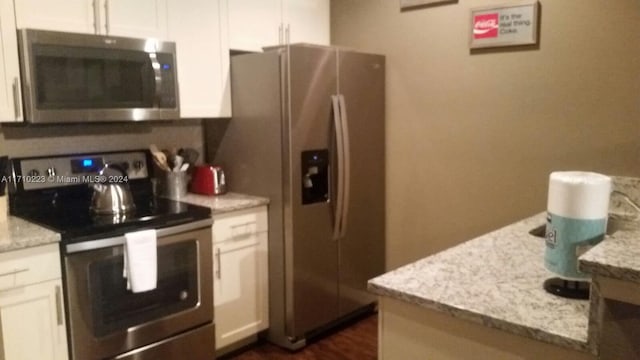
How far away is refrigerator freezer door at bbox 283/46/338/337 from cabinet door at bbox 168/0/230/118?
444mm

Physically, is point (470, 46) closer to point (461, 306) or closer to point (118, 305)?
point (461, 306)

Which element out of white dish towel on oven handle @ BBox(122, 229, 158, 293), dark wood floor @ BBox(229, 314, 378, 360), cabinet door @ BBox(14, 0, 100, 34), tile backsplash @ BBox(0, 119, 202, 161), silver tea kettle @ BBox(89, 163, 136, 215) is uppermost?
cabinet door @ BBox(14, 0, 100, 34)

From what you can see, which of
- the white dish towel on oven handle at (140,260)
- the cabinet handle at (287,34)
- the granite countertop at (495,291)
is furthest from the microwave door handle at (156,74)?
the granite countertop at (495,291)

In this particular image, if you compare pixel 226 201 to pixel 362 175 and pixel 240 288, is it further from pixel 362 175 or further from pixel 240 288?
pixel 362 175

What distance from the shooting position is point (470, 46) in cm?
295

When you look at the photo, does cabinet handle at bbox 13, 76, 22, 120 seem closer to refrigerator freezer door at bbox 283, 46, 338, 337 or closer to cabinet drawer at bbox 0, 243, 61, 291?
cabinet drawer at bbox 0, 243, 61, 291

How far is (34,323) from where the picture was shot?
6.64 feet

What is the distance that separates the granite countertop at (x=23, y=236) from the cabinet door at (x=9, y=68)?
461mm

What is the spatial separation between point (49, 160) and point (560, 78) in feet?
8.69

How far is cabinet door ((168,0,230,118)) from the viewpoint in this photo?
107 inches

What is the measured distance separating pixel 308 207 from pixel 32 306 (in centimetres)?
145

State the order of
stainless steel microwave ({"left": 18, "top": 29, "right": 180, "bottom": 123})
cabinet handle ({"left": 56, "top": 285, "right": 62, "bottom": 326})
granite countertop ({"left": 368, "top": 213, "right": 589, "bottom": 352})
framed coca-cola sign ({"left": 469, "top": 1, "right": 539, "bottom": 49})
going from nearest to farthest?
granite countertop ({"left": 368, "top": 213, "right": 589, "bottom": 352}) < cabinet handle ({"left": 56, "top": 285, "right": 62, "bottom": 326}) < stainless steel microwave ({"left": 18, "top": 29, "right": 180, "bottom": 123}) < framed coca-cola sign ({"left": 469, "top": 1, "right": 539, "bottom": 49})

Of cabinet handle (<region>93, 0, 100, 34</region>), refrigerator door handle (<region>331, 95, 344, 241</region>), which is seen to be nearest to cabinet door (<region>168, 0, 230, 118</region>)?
cabinet handle (<region>93, 0, 100, 34</region>)

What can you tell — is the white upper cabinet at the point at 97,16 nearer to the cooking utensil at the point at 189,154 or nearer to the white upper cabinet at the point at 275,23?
the white upper cabinet at the point at 275,23
